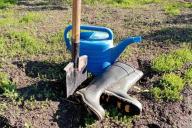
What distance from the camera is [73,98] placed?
4500 mm

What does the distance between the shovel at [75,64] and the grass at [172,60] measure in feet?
3.51

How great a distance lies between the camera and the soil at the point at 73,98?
166 inches

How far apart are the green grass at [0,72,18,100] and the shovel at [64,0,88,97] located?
549 millimetres

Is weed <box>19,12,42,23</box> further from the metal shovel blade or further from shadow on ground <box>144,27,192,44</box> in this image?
the metal shovel blade

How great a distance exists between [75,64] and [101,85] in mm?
356

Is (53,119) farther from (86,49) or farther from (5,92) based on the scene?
(86,49)

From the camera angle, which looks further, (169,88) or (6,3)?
(6,3)

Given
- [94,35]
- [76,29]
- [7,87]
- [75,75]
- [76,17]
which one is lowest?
[7,87]

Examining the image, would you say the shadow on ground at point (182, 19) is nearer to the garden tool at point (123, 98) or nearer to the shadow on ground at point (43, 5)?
the shadow on ground at point (43, 5)

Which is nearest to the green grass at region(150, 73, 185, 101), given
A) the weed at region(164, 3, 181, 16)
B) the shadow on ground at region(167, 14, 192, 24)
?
the shadow on ground at region(167, 14, 192, 24)

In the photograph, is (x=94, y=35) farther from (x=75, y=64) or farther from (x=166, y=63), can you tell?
(x=166, y=63)

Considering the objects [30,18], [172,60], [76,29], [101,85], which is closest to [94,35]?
[76,29]

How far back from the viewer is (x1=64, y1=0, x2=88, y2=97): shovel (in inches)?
173

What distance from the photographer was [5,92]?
14.6 feet
